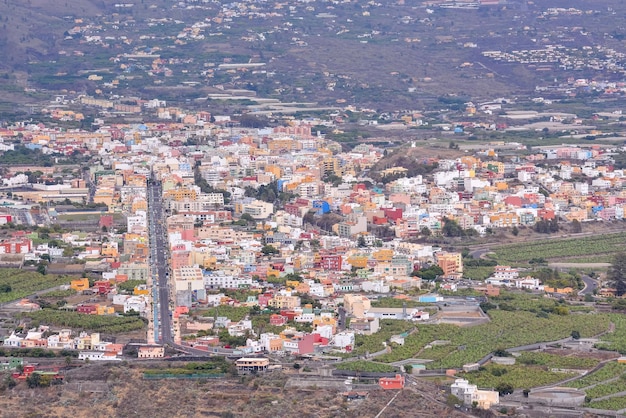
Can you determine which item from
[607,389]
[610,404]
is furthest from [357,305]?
[610,404]

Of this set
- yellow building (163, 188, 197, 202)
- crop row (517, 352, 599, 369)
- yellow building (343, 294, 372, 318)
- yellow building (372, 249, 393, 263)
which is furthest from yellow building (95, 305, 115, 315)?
yellow building (163, 188, 197, 202)

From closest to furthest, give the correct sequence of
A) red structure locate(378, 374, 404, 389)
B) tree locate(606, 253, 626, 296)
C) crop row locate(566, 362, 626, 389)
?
red structure locate(378, 374, 404, 389)
crop row locate(566, 362, 626, 389)
tree locate(606, 253, 626, 296)

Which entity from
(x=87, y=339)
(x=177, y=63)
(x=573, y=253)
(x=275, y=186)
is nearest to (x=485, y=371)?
(x=87, y=339)

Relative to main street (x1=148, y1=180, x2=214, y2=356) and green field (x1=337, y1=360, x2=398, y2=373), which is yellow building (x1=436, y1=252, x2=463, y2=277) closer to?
main street (x1=148, y1=180, x2=214, y2=356)

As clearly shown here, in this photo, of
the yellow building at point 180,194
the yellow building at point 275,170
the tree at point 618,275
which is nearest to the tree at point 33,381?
the tree at point 618,275

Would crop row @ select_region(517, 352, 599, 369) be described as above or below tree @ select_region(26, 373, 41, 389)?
below

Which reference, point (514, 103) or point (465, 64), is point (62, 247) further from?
point (465, 64)

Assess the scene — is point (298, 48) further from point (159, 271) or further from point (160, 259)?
point (159, 271)
